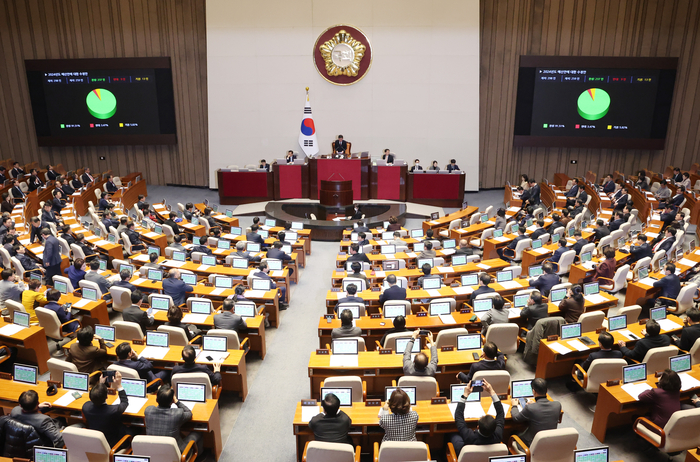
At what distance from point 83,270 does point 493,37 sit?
16.5 metres

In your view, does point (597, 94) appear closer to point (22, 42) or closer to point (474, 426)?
point (474, 426)

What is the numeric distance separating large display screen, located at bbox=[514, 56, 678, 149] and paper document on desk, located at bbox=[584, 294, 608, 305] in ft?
40.3

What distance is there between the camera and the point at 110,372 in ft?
18.6

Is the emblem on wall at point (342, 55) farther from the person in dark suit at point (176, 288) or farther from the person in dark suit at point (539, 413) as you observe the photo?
the person in dark suit at point (539, 413)

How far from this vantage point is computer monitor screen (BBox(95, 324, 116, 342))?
22.5 feet

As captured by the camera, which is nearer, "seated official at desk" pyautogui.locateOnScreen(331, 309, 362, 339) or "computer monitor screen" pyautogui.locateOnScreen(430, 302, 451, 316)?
"seated official at desk" pyautogui.locateOnScreen(331, 309, 362, 339)

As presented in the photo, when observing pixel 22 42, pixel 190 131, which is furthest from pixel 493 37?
pixel 22 42

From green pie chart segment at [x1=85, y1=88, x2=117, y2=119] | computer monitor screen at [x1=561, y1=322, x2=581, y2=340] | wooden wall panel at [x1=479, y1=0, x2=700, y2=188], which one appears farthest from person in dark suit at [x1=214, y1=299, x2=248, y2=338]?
green pie chart segment at [x1=85, y1=88, x2=117, y2=119]

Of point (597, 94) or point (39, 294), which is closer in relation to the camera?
point (39, 294)

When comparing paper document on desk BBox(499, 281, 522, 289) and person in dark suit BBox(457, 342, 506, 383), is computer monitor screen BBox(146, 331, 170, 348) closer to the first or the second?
person in dark suit BBox(457, 342, 506, 383)

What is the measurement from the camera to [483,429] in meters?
4.57

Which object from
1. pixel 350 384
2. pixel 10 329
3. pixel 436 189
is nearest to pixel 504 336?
pixel 350 384

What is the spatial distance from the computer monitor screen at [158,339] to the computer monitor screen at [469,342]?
3.95 m

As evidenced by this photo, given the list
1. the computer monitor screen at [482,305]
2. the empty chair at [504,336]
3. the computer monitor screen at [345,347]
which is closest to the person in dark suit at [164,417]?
the computer monitor screen at [345,347]
